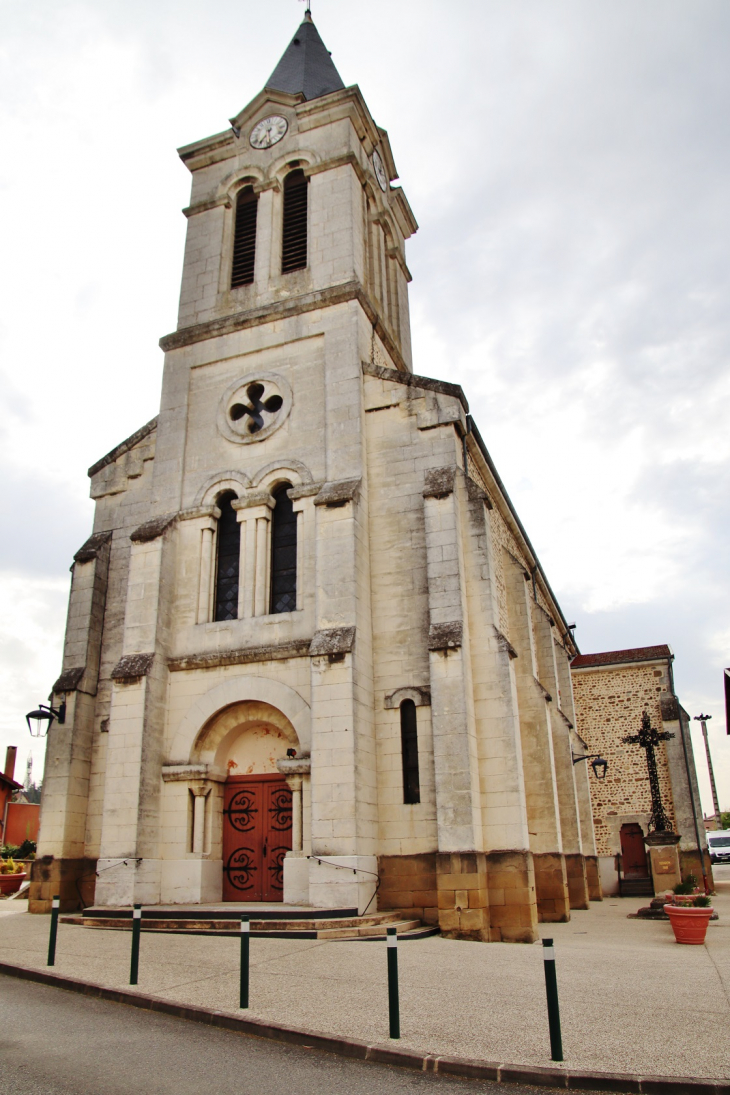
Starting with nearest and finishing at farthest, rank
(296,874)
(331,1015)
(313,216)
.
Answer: (331,1015), (296,874), (313,216)

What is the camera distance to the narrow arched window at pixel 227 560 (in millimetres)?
16516

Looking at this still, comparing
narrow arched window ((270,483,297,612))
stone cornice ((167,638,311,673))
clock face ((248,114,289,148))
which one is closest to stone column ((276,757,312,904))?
stone cornice ((167,638,311,673))

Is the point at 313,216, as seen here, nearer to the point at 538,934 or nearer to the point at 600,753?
the point at 538,934

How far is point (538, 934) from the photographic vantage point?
1380 centimetres

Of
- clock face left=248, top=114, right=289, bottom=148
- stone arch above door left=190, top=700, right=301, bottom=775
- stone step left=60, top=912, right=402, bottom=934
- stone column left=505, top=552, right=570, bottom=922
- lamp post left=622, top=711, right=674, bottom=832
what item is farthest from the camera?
clock face left=248, top=114, right=289, bottom=148

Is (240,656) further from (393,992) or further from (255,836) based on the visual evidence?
(393,992)

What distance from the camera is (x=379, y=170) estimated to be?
22656 millimetres

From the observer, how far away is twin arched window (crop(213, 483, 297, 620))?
16.0 m

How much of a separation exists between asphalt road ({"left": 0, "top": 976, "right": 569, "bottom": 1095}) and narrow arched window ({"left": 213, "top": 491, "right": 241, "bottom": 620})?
9.90 m

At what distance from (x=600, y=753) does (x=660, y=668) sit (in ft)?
12.6

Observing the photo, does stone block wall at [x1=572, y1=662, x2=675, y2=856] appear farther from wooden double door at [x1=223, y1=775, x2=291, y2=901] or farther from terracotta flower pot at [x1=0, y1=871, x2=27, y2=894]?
terracotta flower pot at [x1=0, y1=871, x2=27, y2=894]

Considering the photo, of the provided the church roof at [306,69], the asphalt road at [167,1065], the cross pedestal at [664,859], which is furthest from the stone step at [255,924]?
the church roof at [306,69]

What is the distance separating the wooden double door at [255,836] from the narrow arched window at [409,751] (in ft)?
8.00

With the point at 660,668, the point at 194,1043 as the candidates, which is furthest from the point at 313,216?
the point at 660,668
